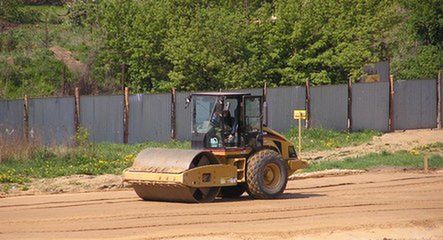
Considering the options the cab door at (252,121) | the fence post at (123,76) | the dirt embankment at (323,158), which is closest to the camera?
the cab door at (252,121)

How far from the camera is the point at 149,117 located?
136 feet

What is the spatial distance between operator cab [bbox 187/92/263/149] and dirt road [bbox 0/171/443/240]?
1385mm

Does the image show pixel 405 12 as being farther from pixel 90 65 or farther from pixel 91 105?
pixel 91 105

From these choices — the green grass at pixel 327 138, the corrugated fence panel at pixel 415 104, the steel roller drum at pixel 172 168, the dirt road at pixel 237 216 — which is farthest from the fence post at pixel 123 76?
the steel roller drum at pixel 172 168

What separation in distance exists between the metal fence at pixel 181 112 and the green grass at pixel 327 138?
874 millimetres

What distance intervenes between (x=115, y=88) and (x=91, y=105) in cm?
1107

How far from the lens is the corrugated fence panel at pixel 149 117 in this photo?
4119 cm

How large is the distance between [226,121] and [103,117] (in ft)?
55.8

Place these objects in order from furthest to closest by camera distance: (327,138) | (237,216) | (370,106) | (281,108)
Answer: (370,106) < (281,108) < (327,138) < (237,216)

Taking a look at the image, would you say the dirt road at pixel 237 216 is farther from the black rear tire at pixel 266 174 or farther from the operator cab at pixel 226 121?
the operator cab at pixel 226 121

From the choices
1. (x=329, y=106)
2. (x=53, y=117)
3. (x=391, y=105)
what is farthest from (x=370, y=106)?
(x=53, y=117)

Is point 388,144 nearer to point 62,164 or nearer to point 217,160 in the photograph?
point 62,164

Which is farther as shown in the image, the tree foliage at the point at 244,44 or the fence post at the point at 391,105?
the tree foliage at the point at 244,44

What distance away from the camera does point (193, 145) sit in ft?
80.8
